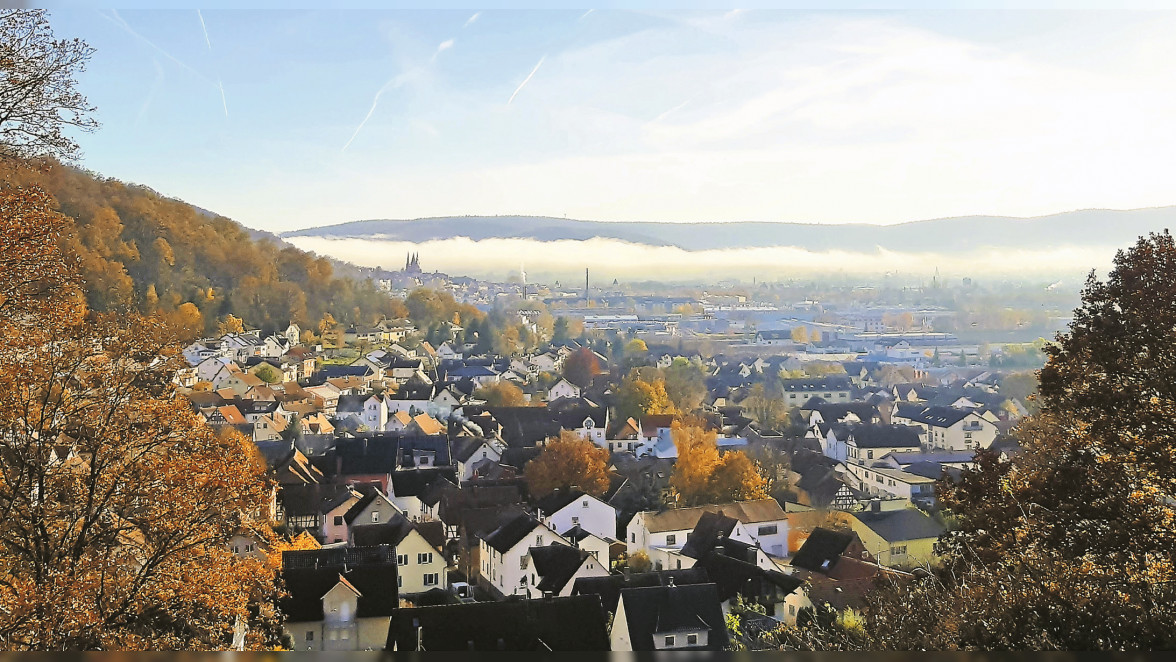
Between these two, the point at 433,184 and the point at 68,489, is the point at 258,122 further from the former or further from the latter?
the point at 68,489

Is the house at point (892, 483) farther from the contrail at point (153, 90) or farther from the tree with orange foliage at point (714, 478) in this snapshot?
the contrail at point (153, 90)

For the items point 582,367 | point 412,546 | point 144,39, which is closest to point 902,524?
point 582,367

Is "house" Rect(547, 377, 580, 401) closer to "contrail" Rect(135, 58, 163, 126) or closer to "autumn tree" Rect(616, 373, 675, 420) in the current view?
"autumn tree" Rect(616, 373, 675, 420)

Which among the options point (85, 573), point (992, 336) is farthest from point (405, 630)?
point (992, 336)

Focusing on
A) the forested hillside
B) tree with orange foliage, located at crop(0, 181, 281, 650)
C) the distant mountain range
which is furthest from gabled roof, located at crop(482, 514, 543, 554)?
the forested hillside

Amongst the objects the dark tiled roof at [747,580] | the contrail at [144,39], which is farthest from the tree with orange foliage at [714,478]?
the contrail at [144,39]

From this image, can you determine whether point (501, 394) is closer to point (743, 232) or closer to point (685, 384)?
point (685, 384)
